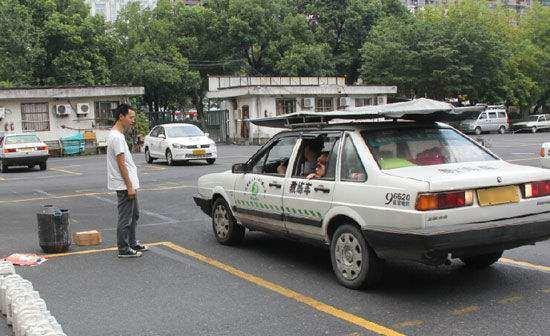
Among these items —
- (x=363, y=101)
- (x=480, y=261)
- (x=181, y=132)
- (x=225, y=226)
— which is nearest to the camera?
(x=480, y=261)

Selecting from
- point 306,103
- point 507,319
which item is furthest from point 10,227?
point 306,103

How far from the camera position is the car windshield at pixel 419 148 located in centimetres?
619

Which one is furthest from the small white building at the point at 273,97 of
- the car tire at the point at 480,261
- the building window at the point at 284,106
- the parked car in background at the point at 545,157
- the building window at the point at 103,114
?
the car tire at the point at 480,261

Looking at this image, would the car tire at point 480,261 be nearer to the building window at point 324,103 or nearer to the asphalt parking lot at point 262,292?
the asphalt parking lot at point 262,292

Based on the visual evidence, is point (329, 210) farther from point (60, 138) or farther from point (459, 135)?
point (60, 138)

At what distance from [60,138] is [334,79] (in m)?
20.9

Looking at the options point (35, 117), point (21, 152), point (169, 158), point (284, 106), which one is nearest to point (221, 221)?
point (169, 158)

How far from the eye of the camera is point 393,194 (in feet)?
18.3

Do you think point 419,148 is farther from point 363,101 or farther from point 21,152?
point 363,101

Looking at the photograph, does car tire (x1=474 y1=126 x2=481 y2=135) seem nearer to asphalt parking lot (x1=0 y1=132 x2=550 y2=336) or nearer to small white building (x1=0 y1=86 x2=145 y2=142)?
small white building (x1=0 y1=86 x2=145 y2=142)

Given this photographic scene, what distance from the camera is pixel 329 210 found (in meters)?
6.27

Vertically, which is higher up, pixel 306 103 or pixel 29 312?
pixel 306 103

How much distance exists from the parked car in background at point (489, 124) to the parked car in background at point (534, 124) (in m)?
1.24

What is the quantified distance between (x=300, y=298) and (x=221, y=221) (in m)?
2.79
